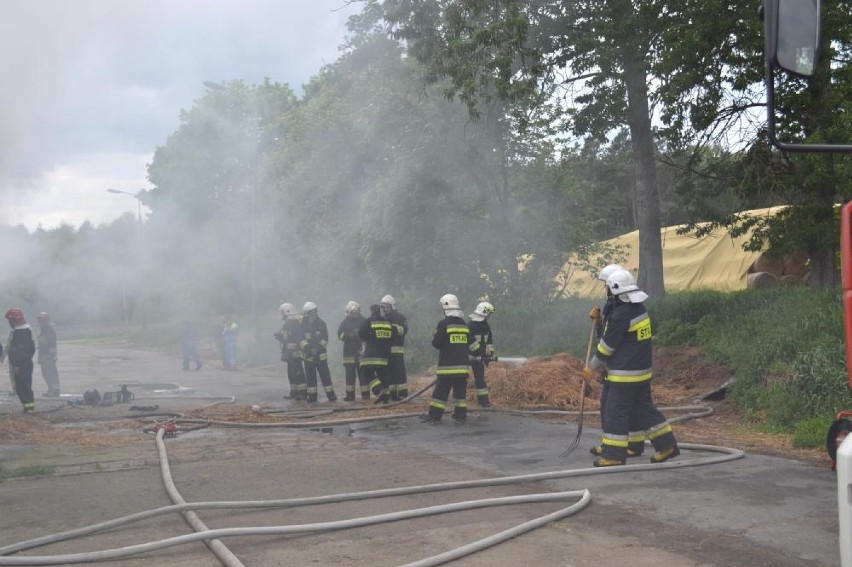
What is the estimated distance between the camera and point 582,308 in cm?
2188

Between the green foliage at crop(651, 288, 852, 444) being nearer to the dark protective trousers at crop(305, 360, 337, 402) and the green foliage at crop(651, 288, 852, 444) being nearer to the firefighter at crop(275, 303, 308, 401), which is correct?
the dark protective trousers at crop(305, 360, 337, 402)

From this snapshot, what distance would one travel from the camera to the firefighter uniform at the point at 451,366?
481 inches

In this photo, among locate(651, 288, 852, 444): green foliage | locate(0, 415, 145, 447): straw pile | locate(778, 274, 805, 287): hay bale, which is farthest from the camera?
locate(778, 274, 805, 287): hay bale

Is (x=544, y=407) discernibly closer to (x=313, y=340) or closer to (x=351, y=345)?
(x=351, y=345)

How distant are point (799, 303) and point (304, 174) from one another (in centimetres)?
1689

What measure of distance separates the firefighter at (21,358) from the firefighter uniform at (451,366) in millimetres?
7518

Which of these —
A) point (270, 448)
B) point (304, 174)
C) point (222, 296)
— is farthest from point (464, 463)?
point (222, 296)

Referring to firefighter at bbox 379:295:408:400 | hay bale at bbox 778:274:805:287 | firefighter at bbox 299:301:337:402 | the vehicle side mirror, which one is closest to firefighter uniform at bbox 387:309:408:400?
firefighter at bbox 379:295:408:400

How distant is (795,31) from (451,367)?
9243 millimetres

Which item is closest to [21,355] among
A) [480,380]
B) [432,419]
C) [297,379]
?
[297,379]

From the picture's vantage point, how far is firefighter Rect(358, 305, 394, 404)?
14.5m

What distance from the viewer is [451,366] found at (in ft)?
40.0

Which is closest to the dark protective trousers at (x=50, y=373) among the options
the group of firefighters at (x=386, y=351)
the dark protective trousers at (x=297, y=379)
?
the group of firefighters at (x=386, y=351)

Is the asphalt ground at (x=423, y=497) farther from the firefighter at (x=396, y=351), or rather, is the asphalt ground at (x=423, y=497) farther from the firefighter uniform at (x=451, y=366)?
the firefighter at (x=396, y=351)
